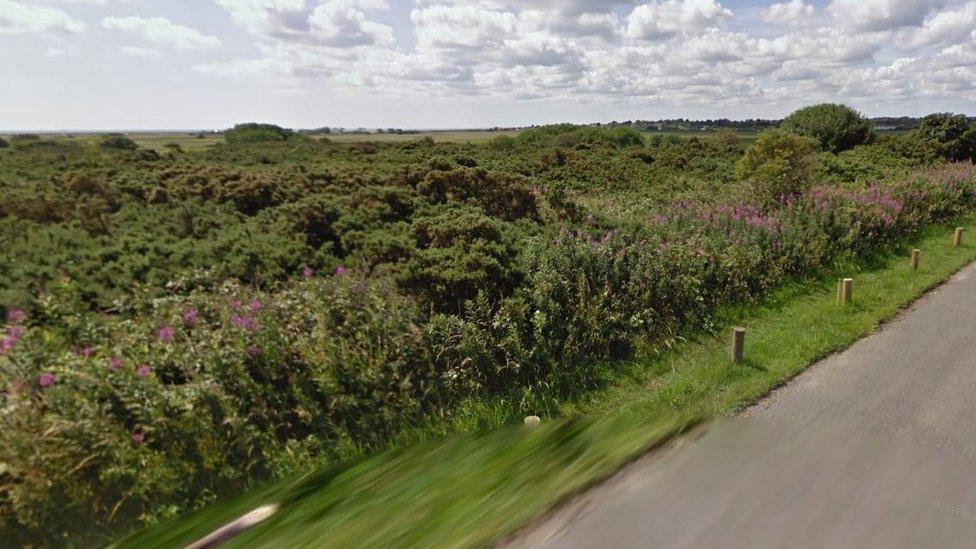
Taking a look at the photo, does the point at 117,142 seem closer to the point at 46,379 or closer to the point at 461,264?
the point at 461,264

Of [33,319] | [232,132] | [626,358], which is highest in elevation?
[232,132]

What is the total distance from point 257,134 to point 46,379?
36074 millimetres

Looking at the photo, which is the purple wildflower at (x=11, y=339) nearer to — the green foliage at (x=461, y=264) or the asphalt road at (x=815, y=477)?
the green foliage at (x=461, y=264)

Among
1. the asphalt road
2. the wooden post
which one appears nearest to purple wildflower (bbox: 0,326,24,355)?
the asphalt road

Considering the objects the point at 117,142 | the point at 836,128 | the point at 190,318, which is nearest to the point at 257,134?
the point at 117,142

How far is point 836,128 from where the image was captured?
4797cm

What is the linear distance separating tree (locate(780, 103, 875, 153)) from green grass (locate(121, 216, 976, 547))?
47610mm

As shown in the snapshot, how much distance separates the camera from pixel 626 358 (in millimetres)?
7164

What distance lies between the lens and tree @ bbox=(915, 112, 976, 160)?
37.2m

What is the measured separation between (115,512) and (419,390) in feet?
8.74

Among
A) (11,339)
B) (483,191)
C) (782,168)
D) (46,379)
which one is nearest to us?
(46,379)

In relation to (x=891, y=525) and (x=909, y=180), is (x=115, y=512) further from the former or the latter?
(x=909, y=180)

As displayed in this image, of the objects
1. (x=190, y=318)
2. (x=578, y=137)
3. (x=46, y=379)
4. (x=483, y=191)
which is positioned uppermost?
(x=578, y=137)

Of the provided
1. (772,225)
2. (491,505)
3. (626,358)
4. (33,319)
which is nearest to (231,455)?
(491,505)
